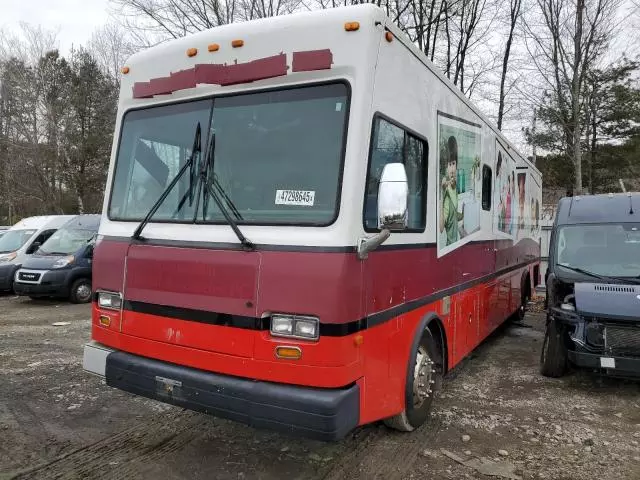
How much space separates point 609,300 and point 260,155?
4064mm

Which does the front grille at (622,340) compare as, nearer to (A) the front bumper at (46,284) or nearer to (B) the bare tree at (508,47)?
(A) the front bumper at (46,284)

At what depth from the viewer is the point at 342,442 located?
4113 millimetres

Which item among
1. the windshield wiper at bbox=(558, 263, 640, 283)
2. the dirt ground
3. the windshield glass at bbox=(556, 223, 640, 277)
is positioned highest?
the windshield glass at bbox=(556, 223, 640, 277)

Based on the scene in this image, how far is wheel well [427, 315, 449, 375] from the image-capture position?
4609mm

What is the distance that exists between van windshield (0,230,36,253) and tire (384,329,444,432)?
13.4 metres

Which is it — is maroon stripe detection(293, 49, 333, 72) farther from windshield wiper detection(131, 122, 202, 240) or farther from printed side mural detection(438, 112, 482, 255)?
printed side mural detection(438, 112, 482, 255)

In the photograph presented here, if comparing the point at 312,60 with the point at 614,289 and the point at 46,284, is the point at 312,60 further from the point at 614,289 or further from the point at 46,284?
the point at 46,284

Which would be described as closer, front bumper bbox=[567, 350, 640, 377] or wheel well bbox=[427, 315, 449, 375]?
wheel well bbox=[427, 315, 449, 375]

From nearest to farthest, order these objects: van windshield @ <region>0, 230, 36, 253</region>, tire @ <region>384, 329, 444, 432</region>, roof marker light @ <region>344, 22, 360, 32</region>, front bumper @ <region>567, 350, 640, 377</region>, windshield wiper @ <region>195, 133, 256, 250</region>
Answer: roof marker light @ <region>344, 22, 360, 32</region>, windshield wiper @ <region>195, 133, 256, 250</region>, tire @ <region>384, 329, 444, 432</region>, front bumper @ <region>567, 350, 640, 377</region>, van windshield @ <region>0, 230, 36, 253</region>

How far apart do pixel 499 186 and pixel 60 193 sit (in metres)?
30.4

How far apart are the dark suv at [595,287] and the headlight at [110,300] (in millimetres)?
4564

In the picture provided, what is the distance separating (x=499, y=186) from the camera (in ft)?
23.7

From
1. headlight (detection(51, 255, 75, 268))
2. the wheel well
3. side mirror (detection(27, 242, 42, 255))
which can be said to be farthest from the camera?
side mirror (detection(27, 242, 42, 255))

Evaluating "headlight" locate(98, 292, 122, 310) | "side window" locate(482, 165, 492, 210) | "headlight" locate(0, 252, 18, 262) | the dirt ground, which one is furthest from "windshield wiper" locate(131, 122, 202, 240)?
"headlight" locate(0, 252, 18, 262)
